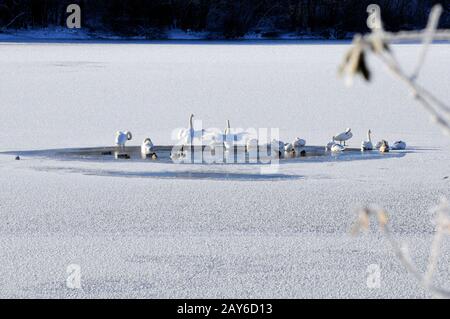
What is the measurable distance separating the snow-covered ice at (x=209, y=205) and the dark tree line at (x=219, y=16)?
1508cm

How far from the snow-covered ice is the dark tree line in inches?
594

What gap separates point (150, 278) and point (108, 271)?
18 centimetres

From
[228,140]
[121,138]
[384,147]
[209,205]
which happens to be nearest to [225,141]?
[228,140]

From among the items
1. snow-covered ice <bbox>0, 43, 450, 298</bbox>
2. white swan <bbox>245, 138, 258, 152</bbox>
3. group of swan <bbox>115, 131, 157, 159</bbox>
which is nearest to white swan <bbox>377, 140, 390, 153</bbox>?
snow-covered ice <bbox>0, 43, 450, 298</bbox>

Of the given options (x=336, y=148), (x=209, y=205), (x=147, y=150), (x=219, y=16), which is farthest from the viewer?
(x=219, y=16)

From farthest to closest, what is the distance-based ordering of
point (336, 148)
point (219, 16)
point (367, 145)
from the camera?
point (219, 16) → point (367, 145) → point (336, 148)

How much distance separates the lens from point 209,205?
4531mm

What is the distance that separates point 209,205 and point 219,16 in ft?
70.7

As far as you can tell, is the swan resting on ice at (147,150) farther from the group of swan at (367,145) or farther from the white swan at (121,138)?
the group of swan at (367,145)

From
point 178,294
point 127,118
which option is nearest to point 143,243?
point 178,294

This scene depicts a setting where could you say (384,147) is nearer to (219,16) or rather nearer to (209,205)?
(209,205)

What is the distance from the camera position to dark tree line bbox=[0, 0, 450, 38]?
24.8m

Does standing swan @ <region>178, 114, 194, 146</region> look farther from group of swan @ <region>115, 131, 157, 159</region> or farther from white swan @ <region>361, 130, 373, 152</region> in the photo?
white swan @ <region>361, 130, 373, 152</region>

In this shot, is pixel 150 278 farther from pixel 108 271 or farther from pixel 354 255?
pixel 354 255
